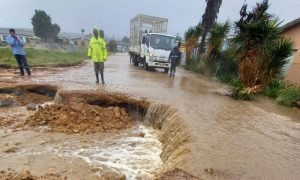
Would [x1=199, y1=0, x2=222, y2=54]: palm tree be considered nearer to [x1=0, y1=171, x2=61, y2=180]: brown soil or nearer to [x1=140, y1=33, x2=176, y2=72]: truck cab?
[x1=140, y1=33, x2=176, y2=72]: truck cab

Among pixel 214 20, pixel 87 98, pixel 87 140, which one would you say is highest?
pixel 214 20

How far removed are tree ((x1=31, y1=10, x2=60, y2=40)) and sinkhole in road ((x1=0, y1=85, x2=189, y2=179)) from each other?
5285 cm

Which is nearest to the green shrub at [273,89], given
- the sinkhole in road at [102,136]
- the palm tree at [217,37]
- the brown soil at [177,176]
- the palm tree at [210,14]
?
the palm tree at [217,37]

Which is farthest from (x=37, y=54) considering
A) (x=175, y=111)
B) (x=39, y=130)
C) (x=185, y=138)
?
(x=185, y=138)

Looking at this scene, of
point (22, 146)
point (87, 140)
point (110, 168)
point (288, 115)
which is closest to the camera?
point (110, 168)

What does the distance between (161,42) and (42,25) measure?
4931 cm

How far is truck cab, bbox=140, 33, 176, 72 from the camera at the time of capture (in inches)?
590

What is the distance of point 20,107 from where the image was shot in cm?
753

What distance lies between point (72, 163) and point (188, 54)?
16.9m

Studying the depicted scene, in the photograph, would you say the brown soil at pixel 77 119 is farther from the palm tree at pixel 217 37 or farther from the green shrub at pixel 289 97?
the palm tree at pixel 217 37

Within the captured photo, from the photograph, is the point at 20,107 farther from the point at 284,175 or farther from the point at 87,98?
the point at 284,175

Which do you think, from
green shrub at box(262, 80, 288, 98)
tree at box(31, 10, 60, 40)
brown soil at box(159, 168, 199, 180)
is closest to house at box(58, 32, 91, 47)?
tree at box(31, 10, 60, 40)

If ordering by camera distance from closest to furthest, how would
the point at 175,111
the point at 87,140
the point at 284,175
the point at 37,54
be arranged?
the point at 284,175, the point at 87,140, the point at 175,111, the point at 37,54

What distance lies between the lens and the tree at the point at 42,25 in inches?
2130
